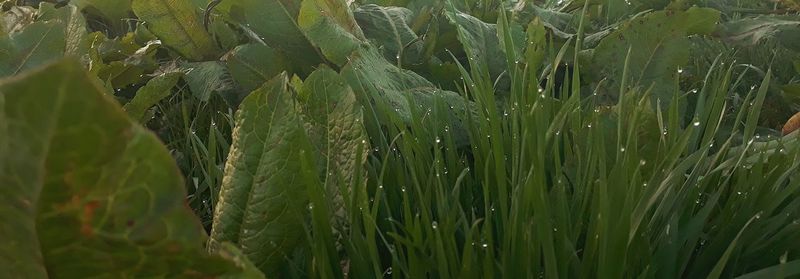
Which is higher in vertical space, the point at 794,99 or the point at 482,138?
the point at 482,138

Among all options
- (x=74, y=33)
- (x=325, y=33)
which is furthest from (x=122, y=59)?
(x=325, y=33)

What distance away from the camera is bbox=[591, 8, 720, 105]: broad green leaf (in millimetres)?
1336

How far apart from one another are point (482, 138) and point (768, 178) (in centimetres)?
33

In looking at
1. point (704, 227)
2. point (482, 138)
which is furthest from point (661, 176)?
point (482, 138)

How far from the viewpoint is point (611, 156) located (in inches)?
40.5

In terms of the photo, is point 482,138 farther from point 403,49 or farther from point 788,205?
point 403,49

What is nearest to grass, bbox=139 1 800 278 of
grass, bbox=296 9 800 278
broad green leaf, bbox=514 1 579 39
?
grass, bbox=296 9 800 278

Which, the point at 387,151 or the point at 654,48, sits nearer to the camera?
the point at 387,151

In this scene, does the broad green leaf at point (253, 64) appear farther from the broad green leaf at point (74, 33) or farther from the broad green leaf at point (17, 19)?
the broad green leaf at point (17, 19)

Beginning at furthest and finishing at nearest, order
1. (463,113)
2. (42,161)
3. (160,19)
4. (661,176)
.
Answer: (160,19) → (463,113) → (661,176) → (42,161)

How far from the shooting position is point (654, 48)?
1339 millimetres

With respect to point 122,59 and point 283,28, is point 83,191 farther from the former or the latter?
point 122,59

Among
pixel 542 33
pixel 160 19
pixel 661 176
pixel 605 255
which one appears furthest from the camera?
pixel 160 19

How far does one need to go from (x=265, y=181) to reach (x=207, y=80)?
1.93 feet
